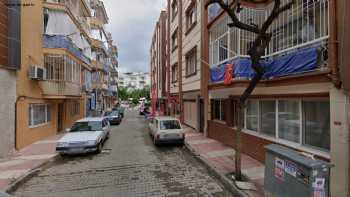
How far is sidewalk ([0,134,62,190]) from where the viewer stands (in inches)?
310

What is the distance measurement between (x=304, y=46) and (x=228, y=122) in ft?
19.9

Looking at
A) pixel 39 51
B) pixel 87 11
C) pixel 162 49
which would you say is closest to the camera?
pixel 39 51

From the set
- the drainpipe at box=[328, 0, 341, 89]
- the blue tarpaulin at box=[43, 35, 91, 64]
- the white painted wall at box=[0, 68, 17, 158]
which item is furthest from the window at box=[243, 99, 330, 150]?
the blue tarpaulin at box=[43, 35, 91, 64]

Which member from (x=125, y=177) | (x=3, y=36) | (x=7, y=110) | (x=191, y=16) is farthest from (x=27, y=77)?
(x=191, y=16)

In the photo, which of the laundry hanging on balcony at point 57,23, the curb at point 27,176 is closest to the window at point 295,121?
the curb at point 27,176

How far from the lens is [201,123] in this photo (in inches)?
696

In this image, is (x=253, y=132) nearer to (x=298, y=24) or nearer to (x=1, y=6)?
(x=298, y=24)

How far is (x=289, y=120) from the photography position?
7938 millimetres

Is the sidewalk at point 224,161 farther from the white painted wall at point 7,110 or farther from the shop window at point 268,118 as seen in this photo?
the white painted wall at point 7,110

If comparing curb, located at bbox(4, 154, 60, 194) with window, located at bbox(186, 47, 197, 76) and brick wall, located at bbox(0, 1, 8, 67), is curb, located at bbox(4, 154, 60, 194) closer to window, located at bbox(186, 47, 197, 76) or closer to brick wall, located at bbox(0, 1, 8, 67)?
brick wall, located at bbox(0, 1, 8, 67)

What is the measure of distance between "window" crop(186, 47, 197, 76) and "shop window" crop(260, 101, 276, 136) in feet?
28.5

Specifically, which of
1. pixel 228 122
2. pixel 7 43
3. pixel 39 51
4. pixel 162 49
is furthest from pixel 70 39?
pixel 162 49

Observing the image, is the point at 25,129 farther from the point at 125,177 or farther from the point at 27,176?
the point at 125,177

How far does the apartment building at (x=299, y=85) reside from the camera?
5.63m
